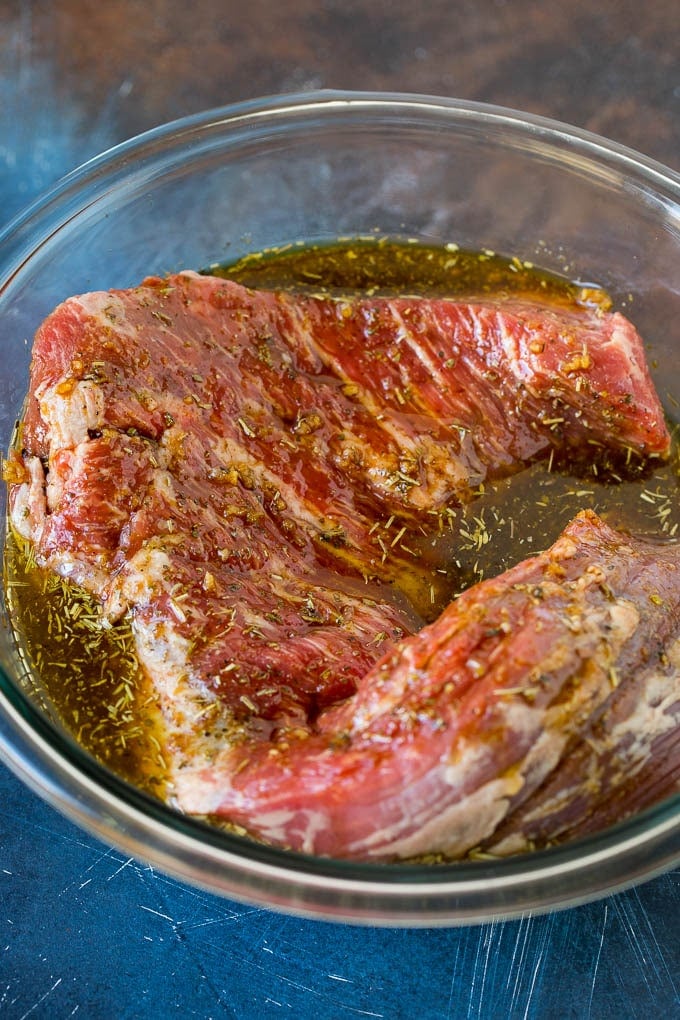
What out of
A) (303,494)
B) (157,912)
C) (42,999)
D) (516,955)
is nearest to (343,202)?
(303,494)

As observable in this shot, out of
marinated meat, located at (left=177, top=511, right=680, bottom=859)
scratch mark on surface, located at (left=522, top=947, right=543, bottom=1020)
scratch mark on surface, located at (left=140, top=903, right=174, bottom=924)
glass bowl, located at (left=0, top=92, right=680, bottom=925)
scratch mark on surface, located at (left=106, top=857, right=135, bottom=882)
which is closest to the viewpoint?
marinated meat, located at (left=177, top=511, right=680, bottom=859)

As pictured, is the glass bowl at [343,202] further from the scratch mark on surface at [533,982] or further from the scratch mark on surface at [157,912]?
the scratch mark on surface at [533,982]

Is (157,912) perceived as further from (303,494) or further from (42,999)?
(303,494)

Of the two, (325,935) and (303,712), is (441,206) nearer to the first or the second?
(303,712)

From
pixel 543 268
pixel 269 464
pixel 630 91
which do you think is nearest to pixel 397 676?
pixel 269 464

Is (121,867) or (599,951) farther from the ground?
(121,867)

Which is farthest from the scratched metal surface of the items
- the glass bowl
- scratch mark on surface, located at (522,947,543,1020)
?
the glass bowl

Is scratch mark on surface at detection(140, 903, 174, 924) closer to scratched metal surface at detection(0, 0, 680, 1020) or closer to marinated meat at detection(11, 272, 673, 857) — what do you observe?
scratched metal surface at detection(0, 0, 680, 1020)

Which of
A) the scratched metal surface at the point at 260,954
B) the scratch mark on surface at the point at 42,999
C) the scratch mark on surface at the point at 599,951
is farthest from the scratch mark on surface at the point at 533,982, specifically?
the scratch mark on surface at the point at 42,999
